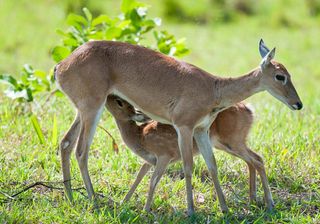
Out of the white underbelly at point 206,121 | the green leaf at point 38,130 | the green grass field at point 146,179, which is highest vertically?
the white underbelly at point 206,121

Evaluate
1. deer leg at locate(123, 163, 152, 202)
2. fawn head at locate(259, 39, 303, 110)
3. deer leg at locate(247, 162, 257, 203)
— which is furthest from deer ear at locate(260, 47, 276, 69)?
deer leg at locate(123, 163, 152, 202)

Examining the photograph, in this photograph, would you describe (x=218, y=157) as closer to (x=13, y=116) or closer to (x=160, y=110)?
(x=160, y=110)

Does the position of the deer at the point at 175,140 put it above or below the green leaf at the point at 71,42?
below

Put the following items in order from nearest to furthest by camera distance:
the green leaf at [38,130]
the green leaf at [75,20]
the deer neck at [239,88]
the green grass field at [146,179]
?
the green grass field at [146,179], the deer neck at [239,88], the green leaf at [38,130], the green leaf at [75,20]

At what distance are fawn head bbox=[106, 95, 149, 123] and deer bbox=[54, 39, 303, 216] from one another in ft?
1.06

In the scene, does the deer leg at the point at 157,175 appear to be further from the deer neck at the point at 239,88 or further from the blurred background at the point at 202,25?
the blurred background at the point at 202,25

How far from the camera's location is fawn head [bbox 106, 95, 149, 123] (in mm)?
6984

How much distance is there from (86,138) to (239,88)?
1346mm

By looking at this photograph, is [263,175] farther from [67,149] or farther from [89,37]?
[89,37]

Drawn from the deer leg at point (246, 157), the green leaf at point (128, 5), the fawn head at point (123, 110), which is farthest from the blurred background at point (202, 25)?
the deer leg at point (246, 157)

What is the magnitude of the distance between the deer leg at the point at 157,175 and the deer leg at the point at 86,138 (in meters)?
0.47

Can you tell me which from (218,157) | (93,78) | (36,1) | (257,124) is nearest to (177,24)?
(36,1)

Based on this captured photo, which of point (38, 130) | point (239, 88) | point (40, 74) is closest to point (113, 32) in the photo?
point (40, 74)

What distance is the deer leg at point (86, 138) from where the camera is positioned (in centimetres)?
638
